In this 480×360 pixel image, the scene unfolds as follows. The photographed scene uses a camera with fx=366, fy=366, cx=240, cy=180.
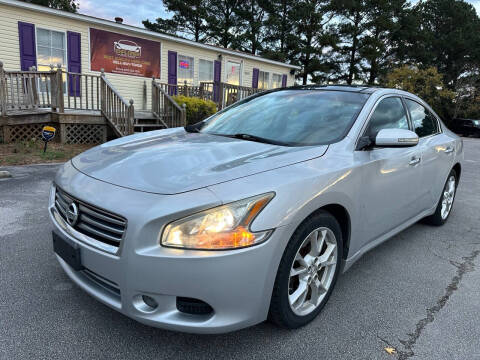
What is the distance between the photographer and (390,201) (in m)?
2.88

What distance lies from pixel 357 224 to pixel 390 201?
0.53 m

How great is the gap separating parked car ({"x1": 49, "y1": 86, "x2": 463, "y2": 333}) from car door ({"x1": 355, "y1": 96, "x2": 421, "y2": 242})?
0.02 m

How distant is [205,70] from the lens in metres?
15.1

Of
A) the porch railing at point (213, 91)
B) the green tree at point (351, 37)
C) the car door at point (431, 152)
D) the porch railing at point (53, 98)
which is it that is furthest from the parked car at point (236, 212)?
the green tree at point (351, 37)

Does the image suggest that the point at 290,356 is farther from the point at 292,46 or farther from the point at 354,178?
the point at 292,46

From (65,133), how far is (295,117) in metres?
8.13

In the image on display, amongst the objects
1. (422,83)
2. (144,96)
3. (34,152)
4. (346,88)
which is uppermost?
(422,83)

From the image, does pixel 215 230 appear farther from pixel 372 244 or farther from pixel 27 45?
pixel 27 45

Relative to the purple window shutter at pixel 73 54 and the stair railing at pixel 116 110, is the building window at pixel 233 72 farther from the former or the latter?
the stair railing at pixel 116 110

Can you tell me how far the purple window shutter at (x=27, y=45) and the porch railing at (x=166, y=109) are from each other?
347 cm

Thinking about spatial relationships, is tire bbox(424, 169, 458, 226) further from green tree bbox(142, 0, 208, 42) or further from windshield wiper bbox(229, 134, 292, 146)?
green tree bbox(142, 0, 208, 42)

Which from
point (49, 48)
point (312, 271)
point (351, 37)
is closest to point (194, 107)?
point (49, 48)

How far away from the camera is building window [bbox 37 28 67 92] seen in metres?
10.6

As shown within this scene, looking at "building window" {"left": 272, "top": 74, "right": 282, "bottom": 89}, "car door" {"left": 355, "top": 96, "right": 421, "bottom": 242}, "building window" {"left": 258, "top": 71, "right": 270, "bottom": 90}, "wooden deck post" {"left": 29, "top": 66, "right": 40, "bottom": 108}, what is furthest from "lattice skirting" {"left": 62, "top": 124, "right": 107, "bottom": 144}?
"building window" {"left": 272, "top": 74, "right": 282, "bottom": 89}
